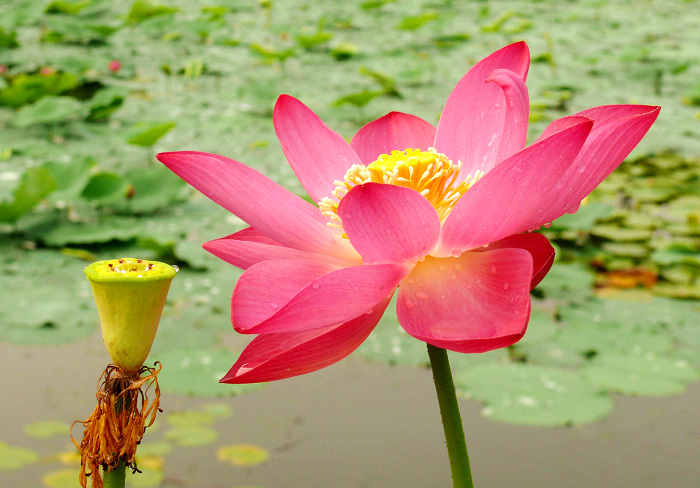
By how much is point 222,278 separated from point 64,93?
1.84 metres

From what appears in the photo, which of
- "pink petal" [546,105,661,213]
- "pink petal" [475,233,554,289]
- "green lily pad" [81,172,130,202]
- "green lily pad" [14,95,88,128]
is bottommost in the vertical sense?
"pink petal" [475,233,554,289]

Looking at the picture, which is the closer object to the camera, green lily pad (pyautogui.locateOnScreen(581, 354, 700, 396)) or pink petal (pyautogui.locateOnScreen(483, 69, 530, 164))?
pink petal (pyautogui.locateOnScreen(483, 69, 530, 164))

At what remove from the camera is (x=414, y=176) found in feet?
2.07

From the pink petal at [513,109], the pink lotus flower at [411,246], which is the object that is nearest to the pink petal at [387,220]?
the pink lotus flower at [411,246]

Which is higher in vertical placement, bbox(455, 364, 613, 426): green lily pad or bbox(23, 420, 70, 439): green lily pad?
bbox(23, 420, 70, 439): green lily pad

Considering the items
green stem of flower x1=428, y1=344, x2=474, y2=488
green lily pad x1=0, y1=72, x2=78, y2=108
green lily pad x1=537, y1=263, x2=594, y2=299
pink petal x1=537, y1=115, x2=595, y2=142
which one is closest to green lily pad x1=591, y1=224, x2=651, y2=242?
green lily pad x1=537, y1=263, x2=594, y2=299

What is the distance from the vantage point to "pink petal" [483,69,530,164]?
52 centimetres

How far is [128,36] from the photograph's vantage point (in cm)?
452

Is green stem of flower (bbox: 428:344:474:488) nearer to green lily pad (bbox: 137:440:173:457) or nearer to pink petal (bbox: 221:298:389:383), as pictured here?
pink petal (bbox: 221:298:389:383)

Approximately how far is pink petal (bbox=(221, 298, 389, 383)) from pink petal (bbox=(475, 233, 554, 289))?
10 centimetres

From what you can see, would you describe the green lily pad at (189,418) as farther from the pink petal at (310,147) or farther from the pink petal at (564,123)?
the pink petal at (564,123)

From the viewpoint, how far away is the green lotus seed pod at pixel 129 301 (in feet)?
1.19

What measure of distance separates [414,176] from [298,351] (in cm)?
23

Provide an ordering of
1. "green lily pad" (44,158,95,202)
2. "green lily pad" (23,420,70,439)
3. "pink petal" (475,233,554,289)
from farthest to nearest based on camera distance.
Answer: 1. "green lily pad" (44,158,95,202)
2. "green lily pad" (23,420,70,439)
3. "pink petal" (475,233,554,289)
